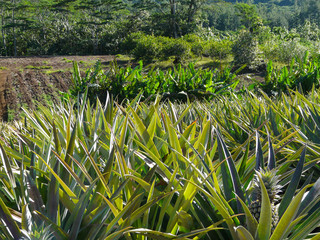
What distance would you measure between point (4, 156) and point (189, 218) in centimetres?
69

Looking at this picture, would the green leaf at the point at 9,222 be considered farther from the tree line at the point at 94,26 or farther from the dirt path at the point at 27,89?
the tree line at the point at 94,26

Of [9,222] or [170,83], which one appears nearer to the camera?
[9,222]

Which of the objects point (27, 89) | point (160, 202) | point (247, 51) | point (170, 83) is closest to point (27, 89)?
point (27, 89)

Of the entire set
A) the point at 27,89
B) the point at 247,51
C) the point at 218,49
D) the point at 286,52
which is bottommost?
the point at 27,89

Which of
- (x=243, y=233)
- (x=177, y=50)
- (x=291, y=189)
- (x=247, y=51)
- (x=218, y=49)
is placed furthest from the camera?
(x=177, y=50)

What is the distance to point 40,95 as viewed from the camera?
341 inches

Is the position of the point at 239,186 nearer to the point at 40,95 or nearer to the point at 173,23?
the point at 40,95

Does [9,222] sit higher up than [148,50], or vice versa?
[148,50]

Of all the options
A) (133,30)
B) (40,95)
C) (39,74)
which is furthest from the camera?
(133,30)

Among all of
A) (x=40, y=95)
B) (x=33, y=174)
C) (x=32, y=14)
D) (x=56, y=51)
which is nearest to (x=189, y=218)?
(x=33, y=174)

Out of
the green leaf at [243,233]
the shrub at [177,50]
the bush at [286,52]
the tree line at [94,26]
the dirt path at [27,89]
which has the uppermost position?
the tree line at [94,26]

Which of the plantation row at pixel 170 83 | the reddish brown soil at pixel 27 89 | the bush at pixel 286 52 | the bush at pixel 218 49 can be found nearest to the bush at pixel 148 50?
the bush at pixel 218 49

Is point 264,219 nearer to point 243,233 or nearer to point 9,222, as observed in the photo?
point 243,233

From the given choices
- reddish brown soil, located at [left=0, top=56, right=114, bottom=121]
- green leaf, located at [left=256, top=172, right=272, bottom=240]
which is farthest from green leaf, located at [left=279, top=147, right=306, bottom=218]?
reddish brown soil, located at [left=0, top=56, right=114, bottom=121]
